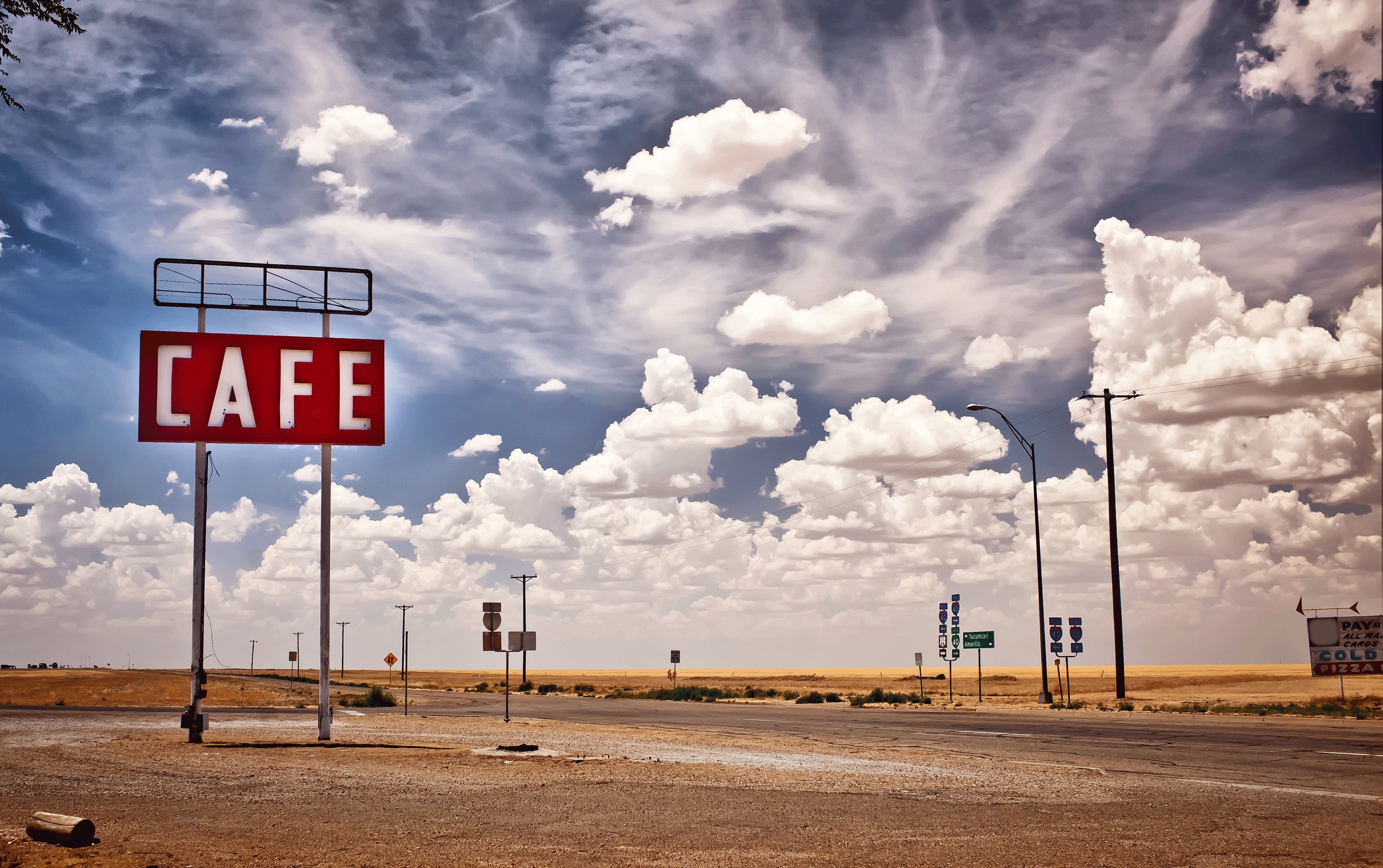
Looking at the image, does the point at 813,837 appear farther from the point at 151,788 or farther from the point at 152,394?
the point at 152,394

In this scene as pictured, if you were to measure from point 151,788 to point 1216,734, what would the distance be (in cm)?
2404

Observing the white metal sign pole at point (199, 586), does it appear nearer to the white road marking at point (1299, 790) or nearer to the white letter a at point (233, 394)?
the white letter a at point (233, 394)

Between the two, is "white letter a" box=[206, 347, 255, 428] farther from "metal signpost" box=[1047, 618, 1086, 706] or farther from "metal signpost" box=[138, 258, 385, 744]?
"metal signpost" box=[1047, 618, 1086, 706]

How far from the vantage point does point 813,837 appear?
1174cm

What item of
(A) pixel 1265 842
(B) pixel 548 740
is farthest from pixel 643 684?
(A) pixel 1265 842

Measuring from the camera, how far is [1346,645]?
134 feet

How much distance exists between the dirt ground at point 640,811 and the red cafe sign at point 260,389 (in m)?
7.27

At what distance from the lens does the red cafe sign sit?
24.2 meters

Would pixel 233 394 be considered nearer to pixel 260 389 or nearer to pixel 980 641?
pixel 260 389

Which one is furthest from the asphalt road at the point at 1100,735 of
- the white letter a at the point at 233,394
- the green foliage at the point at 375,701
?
the white letter a at the point at 233,394

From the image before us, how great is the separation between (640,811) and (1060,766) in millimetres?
9165

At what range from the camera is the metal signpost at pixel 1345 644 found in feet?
133

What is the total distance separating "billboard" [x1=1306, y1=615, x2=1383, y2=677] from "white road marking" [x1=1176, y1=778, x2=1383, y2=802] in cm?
2876

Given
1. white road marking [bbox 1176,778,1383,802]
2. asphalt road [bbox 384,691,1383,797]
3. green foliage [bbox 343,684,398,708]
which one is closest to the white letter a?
asphalt road [bbox 384,691,1383,797]
